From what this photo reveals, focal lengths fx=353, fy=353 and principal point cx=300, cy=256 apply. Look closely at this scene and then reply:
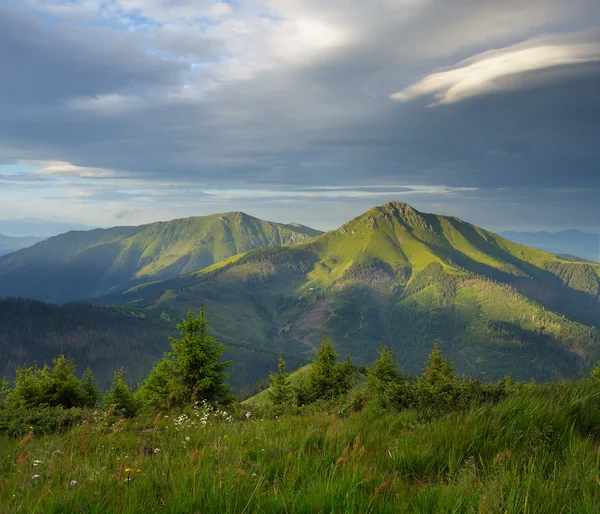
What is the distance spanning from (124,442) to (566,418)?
6.53m

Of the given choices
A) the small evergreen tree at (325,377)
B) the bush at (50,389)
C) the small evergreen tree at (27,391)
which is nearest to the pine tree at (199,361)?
the bush at (50,389)

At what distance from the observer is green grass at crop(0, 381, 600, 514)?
2.63 meters

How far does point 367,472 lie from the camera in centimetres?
324

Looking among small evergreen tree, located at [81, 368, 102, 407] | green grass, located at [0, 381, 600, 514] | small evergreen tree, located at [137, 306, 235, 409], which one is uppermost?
green grass, located at [0, 381, 600, 514]

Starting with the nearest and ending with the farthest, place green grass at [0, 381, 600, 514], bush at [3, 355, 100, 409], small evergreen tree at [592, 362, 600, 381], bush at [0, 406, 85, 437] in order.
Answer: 1. green grass at [0, 381, 600, 514]
2. small evergreen tree at [592, 362, 600, 381]
3. bush at [0, 406, 85, 437]
4. bush at [3, 355, 100, 409]

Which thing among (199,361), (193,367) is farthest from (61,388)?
(199,361)

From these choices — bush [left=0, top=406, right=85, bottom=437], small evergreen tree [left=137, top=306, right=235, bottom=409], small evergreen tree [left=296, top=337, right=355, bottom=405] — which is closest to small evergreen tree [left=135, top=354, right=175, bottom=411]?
small evergreen tree [left=137, top=306, right=235, bottom=409]

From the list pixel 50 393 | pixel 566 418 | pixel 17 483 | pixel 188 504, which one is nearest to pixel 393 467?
pixel 188 504

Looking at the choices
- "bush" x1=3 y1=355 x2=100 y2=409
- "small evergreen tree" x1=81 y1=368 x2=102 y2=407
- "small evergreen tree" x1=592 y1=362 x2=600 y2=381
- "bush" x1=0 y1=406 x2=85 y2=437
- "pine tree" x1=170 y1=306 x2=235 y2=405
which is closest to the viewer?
"small evergreen tree" x1=592 y1=362 x2=600 y2=381

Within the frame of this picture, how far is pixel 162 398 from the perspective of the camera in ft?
91.7

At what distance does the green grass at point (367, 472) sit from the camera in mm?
2631

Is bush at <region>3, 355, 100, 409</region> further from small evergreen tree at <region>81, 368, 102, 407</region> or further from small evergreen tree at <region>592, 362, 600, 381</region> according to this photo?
small evergreen tree at <region>592, 362, 600, 381</region>

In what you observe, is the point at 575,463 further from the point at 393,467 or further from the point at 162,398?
the point at 162,398

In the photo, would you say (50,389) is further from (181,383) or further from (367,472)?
(367,472)
